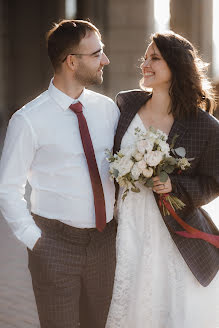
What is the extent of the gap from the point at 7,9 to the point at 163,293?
12574 millimetres

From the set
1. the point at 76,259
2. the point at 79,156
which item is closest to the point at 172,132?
the point at 79,156

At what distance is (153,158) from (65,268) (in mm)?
772

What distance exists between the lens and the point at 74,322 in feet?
11.3

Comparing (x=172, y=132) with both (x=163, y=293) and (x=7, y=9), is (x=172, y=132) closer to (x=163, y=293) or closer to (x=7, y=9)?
(x=163, y=293)

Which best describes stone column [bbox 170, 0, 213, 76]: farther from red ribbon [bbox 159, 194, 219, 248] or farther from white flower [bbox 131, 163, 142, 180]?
white flower [bbox 131, 163, 142, 180]

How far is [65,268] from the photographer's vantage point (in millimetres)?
3377

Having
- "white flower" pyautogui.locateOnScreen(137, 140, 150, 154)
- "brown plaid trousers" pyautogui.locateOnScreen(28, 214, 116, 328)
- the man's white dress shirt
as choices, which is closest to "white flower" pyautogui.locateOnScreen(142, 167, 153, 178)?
"white flower" pyautogui.locateOnScreen(137, 140, 150, 154)

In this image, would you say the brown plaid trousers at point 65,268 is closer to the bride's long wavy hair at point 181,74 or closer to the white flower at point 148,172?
the white flower at point 148,172

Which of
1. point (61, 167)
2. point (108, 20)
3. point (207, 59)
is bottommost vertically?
point (207, 59)

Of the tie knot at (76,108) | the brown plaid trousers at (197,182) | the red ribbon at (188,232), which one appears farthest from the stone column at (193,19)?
the tie knot at (76,108)

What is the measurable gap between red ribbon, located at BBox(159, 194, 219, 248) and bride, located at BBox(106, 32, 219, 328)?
0.04m

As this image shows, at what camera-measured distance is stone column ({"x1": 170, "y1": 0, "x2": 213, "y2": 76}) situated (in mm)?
15578

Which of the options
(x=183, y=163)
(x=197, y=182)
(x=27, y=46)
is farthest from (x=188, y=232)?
(x=27, y=46)

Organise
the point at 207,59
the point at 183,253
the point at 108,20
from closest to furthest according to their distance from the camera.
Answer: the point at 183,253 → the point at 108,20 → the point at 207,59
